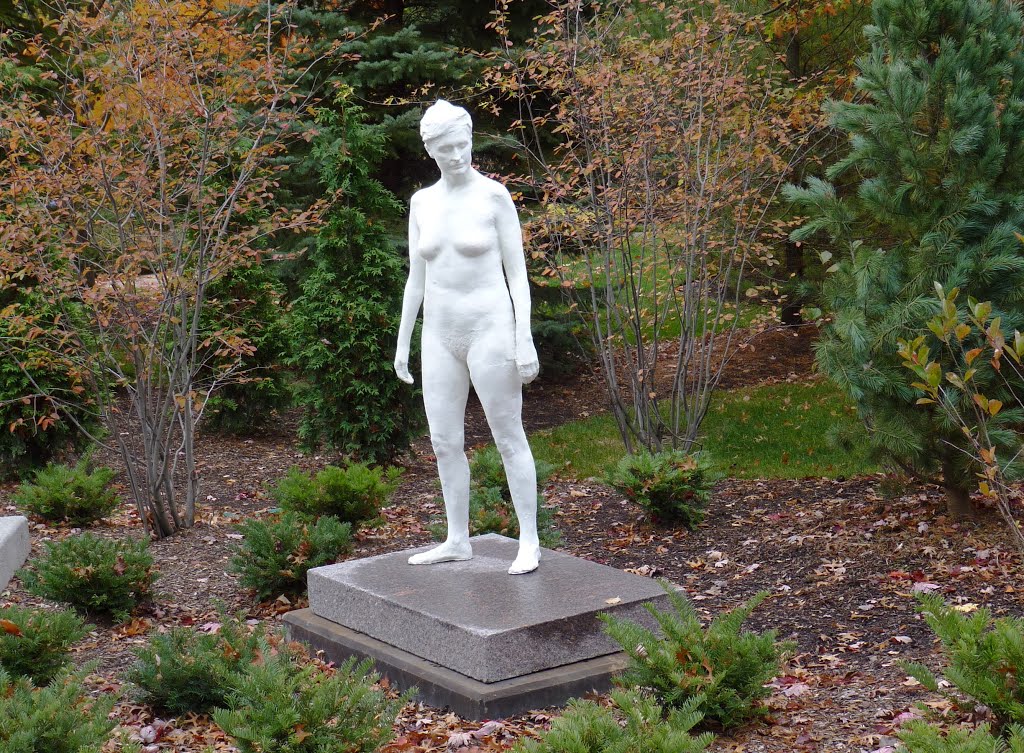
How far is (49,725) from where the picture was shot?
11.8ft

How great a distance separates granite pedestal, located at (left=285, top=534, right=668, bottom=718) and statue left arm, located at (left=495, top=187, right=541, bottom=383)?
101 centimetres

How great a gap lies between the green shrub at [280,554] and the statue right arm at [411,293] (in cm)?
151

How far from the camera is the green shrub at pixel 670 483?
7.70 metres

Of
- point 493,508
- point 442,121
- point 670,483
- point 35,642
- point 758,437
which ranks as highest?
point 442,121

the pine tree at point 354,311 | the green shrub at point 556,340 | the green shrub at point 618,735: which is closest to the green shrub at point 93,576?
the green shrub at point 618,735

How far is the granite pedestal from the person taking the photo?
15.0 feet

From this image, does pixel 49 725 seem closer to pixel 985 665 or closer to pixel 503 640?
pixel 503 640

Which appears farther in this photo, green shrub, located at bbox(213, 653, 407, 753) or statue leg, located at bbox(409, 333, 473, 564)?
statue leg, located at bbox(409, 333, 473, 564)

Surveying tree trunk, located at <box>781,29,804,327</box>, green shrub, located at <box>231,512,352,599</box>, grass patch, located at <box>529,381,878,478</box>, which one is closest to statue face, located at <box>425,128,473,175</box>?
green shrub, located at <box>231,512,352,599</box>

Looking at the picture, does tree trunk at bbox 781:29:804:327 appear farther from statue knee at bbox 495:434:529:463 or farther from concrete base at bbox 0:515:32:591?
concrete base at bbox 0:515:32:591

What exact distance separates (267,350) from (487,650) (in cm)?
813

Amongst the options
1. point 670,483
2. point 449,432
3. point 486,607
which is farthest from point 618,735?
point 670,483

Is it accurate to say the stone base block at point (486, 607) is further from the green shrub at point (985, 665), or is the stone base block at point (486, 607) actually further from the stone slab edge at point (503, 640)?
the green shrub at point (985, 665)

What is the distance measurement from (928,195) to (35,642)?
5507 millimetres
